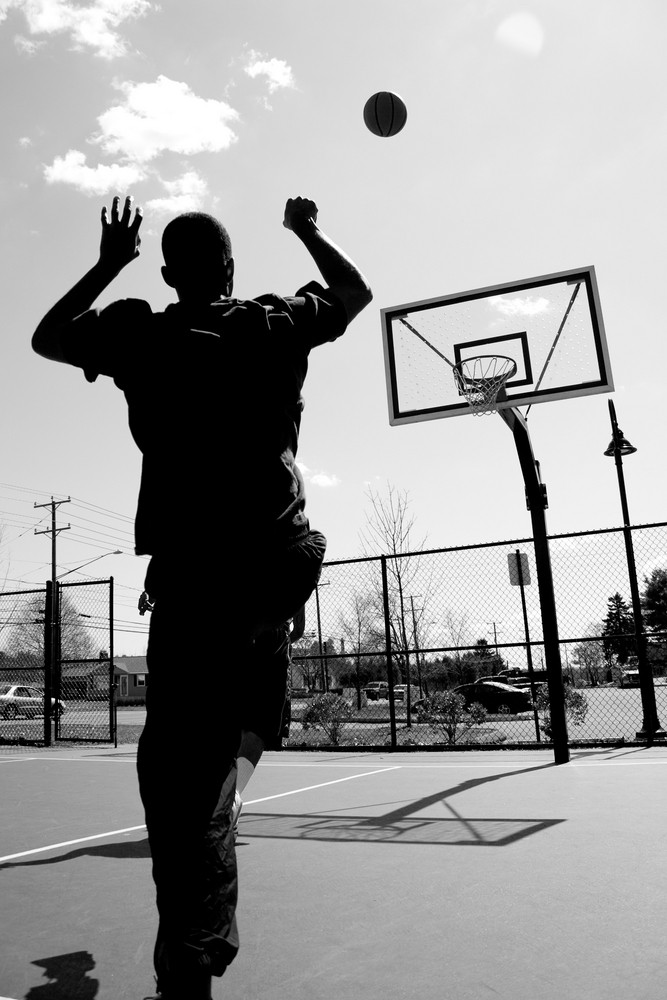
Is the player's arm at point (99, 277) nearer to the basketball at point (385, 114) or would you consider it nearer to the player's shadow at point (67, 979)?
the player's shadow at point (67, 979)

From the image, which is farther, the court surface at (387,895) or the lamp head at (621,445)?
the lamp head at (621,445)

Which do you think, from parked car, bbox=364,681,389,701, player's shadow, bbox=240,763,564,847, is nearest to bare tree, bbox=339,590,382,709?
parked car, bbox=364,681,389,701

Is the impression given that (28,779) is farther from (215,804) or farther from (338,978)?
(215,804)

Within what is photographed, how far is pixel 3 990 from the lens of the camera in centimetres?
197

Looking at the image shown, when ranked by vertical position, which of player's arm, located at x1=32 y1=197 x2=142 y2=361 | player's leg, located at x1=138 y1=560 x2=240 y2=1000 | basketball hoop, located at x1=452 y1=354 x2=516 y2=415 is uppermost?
basketball hoop, located at x1=452 y1=354 x2=516 y2=415

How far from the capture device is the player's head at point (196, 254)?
184 centimetres

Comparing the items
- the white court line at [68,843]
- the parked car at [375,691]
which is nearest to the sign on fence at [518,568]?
the parked car at [375,691]

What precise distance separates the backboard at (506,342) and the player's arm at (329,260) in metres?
5.97

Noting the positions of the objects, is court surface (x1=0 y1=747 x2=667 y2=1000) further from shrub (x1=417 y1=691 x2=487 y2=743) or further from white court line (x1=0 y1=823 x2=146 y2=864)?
shrub (x1=417 y1=691 x2=487 y2=743)

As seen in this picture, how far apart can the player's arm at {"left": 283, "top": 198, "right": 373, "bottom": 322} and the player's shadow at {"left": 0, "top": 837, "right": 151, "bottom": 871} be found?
9.35ft

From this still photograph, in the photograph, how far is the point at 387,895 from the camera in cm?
276

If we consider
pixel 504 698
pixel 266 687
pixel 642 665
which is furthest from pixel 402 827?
pixel 504 698

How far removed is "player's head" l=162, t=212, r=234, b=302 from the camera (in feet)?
6.04

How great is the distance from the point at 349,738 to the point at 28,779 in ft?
18.9
